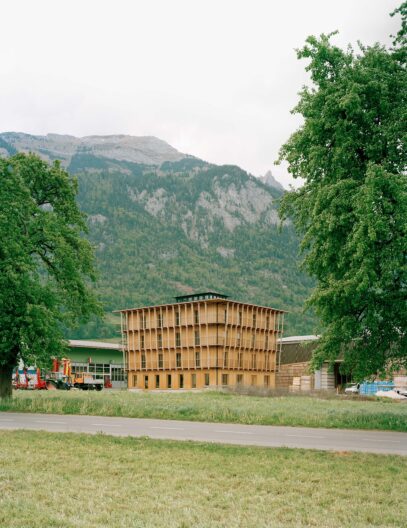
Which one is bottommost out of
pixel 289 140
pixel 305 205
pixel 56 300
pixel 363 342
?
pixel 363 342

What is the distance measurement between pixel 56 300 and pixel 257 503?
→ 2398 centimetres

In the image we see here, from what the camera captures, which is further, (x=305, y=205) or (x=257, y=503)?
(x=305, y=205)

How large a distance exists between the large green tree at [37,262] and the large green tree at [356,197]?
13.2 meters

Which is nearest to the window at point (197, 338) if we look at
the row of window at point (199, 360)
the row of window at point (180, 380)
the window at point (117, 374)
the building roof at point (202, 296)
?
the row of window at point (199, 360)

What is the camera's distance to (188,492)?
9.71 m

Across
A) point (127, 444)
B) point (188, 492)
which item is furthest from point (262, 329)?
point (188, 492)

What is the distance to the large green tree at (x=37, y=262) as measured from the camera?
29.1m

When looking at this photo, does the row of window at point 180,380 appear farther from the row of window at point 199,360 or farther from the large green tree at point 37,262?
the large green tree at point 37,262

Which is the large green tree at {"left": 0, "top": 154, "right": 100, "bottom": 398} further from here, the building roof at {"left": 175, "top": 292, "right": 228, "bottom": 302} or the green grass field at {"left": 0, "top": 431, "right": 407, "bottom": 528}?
the building roof at {"left": 175, "top": 292, "right": 228, "bottom": 302}

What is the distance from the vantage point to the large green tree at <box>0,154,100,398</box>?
1147 inches

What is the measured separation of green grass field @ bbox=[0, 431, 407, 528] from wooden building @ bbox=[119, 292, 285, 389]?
218 feet

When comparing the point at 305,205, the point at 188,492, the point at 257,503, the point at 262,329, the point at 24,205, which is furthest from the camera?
the point at 262,329

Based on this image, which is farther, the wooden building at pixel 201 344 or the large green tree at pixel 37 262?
the wooden building at pixel 201 344

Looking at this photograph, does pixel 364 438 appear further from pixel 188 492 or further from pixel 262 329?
pixel 262 329
